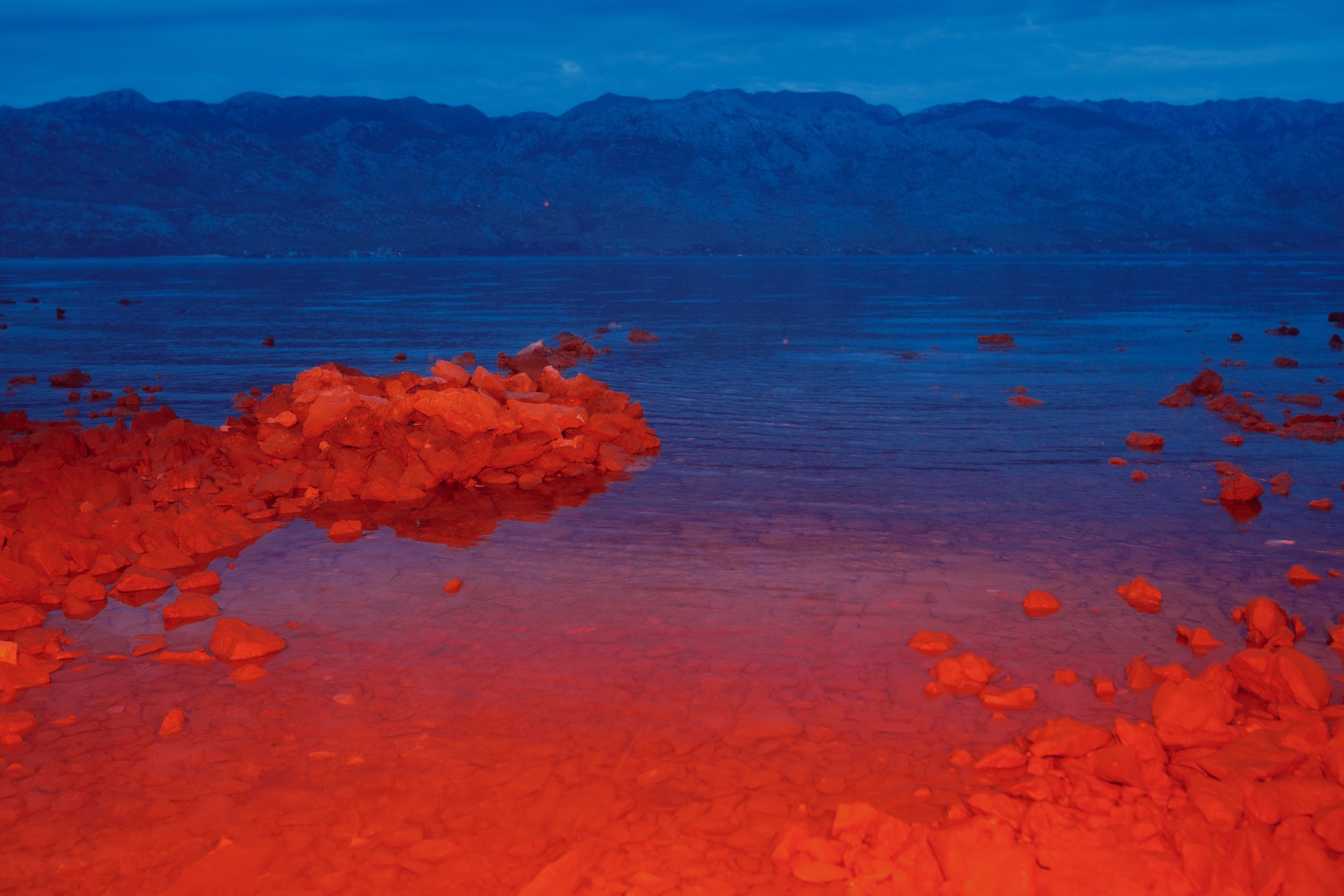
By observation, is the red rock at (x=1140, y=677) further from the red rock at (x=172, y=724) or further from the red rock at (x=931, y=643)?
the red rock at (x=172, y=724)

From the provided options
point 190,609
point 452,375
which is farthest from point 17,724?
point 452,375

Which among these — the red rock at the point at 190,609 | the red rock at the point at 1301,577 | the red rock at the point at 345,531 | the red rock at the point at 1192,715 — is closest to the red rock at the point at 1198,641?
the red rock at the point at 1192,715

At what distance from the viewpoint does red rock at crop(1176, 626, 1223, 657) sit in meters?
7.52

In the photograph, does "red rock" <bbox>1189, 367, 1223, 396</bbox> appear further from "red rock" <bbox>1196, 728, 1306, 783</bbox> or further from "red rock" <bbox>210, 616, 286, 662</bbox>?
"red rock" <bbox>210, 616, 286, 662</bbox>

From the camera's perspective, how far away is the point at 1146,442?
577 inches

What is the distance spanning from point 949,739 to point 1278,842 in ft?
5.86

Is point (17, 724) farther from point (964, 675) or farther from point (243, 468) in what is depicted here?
point (243, 468)

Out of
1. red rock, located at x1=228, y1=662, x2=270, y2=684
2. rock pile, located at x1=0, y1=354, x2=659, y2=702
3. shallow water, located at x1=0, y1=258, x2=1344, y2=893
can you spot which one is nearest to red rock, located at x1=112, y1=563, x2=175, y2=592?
rock pile, located at x1=0, y1=354, x2=659, y2=702

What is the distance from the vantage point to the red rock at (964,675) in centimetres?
686

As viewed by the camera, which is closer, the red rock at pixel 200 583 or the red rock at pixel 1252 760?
the red rock at pixel 1252 760

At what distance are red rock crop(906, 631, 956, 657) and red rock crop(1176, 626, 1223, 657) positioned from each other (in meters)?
1.67

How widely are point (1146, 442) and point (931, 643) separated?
28.5ft

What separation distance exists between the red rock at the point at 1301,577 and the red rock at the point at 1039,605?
228 centimetres

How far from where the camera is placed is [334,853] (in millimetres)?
5199
